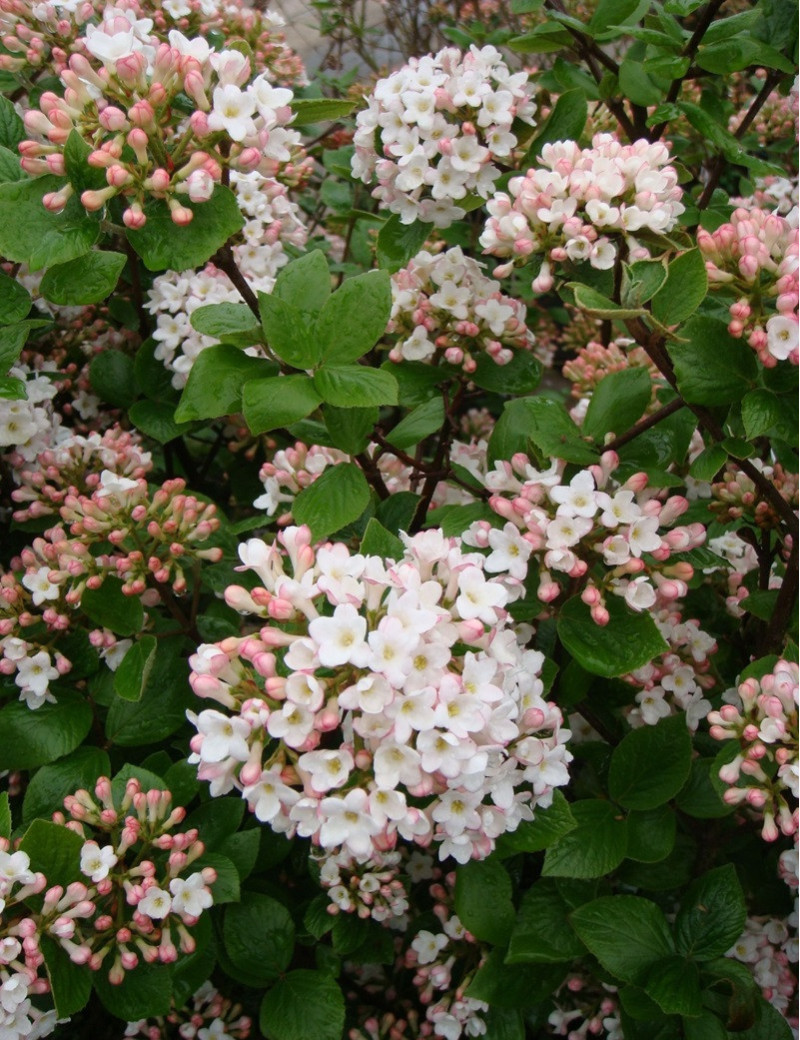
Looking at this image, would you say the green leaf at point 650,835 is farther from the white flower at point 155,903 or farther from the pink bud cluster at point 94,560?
the pink bud cluster at point 94,560

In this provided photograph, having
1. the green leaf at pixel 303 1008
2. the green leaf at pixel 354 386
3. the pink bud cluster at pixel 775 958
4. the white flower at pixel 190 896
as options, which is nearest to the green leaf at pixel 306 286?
the green leaf at pixel 354 386

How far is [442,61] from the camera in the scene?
160cm

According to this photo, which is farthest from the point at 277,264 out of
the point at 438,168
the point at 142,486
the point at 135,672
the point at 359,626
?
the point at 359,626

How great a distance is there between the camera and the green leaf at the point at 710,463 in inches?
51.2

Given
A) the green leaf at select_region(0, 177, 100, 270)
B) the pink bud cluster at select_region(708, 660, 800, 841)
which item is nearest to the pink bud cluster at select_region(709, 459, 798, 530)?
the pink bud cluster at select_region(708, 660, 800, 841)

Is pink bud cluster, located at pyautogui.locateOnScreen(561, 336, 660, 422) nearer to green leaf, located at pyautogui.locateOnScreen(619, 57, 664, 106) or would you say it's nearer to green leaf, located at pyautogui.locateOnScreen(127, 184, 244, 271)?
green leaf, located at pyautogui.locateOnScreen(619, 57, 664, 106)

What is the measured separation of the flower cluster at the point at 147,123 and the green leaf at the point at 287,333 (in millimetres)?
180

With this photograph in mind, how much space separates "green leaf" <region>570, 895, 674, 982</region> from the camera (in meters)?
1.38

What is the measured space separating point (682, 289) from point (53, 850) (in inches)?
46.1

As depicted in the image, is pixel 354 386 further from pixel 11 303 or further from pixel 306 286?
pixel 11 303

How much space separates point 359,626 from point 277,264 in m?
1.33

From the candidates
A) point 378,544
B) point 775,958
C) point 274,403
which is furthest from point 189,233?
point 775,958

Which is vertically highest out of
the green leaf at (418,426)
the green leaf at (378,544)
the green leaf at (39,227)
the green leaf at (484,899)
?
the green leaf at (39,227)

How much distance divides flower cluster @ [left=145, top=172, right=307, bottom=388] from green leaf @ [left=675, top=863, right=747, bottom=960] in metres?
1.34
